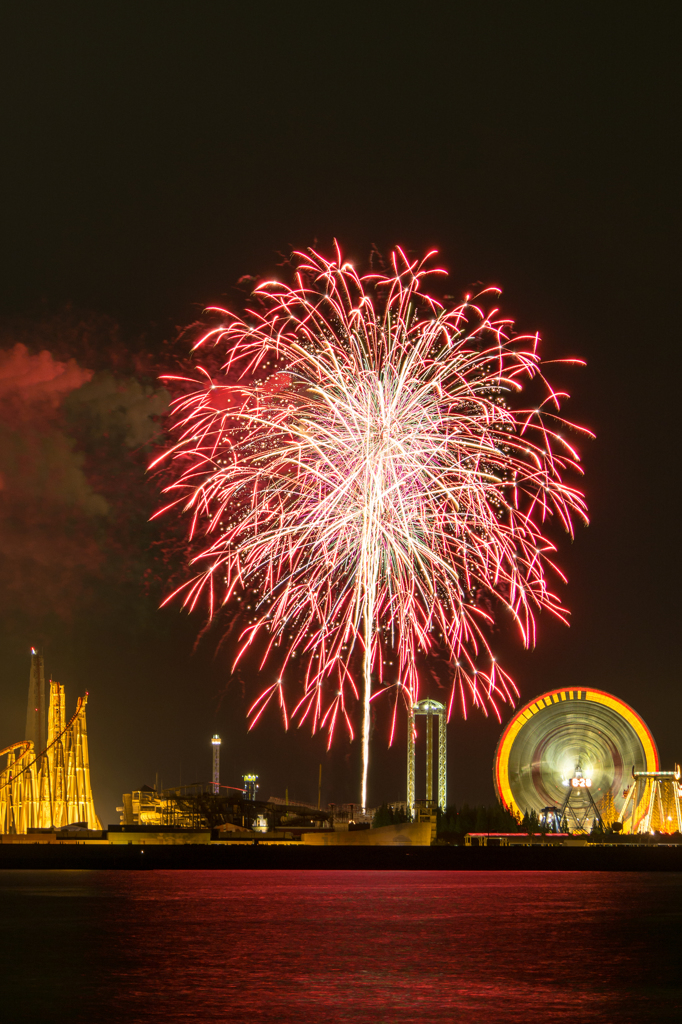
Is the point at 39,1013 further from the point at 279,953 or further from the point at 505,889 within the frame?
the point at 505,889

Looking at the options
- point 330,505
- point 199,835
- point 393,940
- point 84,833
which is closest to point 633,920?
point 393,940

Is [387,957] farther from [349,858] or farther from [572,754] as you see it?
[572,754]

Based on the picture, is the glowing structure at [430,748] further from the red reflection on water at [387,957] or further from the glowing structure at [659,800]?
the red reflection on water at [387,957]

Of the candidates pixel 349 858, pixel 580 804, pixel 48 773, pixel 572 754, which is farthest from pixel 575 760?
pixel 48 773

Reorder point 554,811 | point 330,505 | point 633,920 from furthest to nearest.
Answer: point 554,811 → point 330,505 → point 633,920

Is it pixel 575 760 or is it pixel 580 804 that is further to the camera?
pixel 575 760

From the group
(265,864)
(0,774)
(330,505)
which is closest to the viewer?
(330,505)
